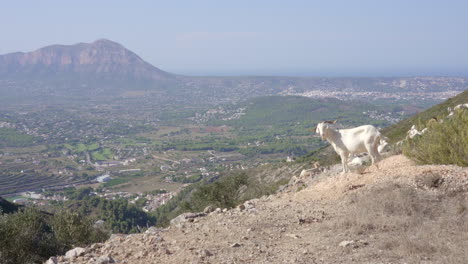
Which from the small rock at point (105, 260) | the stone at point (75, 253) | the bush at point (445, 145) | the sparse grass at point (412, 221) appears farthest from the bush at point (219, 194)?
the small rock at point (105, 260)

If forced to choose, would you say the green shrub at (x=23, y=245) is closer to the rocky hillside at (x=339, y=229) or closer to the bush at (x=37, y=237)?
the bush at (x=37, y=237)

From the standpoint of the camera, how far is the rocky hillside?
21.1 feet

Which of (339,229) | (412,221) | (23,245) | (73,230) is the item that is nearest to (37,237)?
(23,245)

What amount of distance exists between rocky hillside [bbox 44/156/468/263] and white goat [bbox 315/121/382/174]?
716mm

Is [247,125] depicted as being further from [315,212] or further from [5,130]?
[315,212]

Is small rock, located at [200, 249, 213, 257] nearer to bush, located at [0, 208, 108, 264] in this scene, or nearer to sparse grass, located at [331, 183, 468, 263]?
sparse grass, located at [331, 183, 468, 263]

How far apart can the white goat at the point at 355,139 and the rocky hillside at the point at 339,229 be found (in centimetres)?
72

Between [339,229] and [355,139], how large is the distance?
451 cm

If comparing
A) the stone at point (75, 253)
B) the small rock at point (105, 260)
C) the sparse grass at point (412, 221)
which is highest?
the sparse grass at point (412, 221)

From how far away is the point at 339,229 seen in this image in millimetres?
7727

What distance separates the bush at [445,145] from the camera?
10883 mm

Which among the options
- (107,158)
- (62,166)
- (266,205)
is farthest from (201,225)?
(107,158)

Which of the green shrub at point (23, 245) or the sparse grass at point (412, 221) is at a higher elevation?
the sparse grass at point (412, 221)

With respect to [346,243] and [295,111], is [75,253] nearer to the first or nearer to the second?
[346,243]
